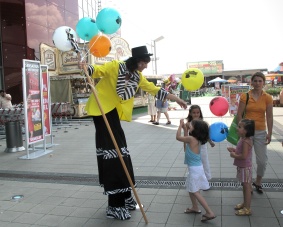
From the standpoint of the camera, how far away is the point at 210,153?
6.65 metres

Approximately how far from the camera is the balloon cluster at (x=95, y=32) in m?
3.67

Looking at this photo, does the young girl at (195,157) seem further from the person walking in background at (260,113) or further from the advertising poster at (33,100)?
the advertising poster at (33,100)

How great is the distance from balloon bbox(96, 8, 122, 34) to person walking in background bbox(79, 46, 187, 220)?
0.51 meters

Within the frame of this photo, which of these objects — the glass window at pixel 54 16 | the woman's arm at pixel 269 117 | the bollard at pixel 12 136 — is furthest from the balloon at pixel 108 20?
the glass window at pixel 54 16

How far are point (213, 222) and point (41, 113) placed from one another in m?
5.26

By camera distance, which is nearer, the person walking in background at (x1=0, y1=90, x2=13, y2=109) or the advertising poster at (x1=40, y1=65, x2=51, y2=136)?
the advertising poster at (x1=40, y1=65, x2=51, y2=136)

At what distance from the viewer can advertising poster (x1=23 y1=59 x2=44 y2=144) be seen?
6.76 metres

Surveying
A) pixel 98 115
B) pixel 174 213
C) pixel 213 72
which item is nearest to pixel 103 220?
pixel 174 213

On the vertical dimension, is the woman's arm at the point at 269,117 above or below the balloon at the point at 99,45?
below

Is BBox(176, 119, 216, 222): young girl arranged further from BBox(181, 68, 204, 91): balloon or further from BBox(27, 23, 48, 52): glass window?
BBox(27, 23, 48, 52): glass window

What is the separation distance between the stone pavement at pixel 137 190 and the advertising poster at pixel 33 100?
627 mm

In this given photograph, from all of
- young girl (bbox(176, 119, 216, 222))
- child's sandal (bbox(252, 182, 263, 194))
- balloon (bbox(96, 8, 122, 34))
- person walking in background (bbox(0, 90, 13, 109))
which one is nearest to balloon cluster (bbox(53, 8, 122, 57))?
balloon (bbox(96, 8, 122, 34))

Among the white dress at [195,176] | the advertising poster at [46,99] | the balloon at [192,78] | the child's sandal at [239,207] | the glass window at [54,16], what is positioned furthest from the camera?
the glass window at [54,16]

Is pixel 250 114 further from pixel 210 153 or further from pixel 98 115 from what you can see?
pixel 210 153
